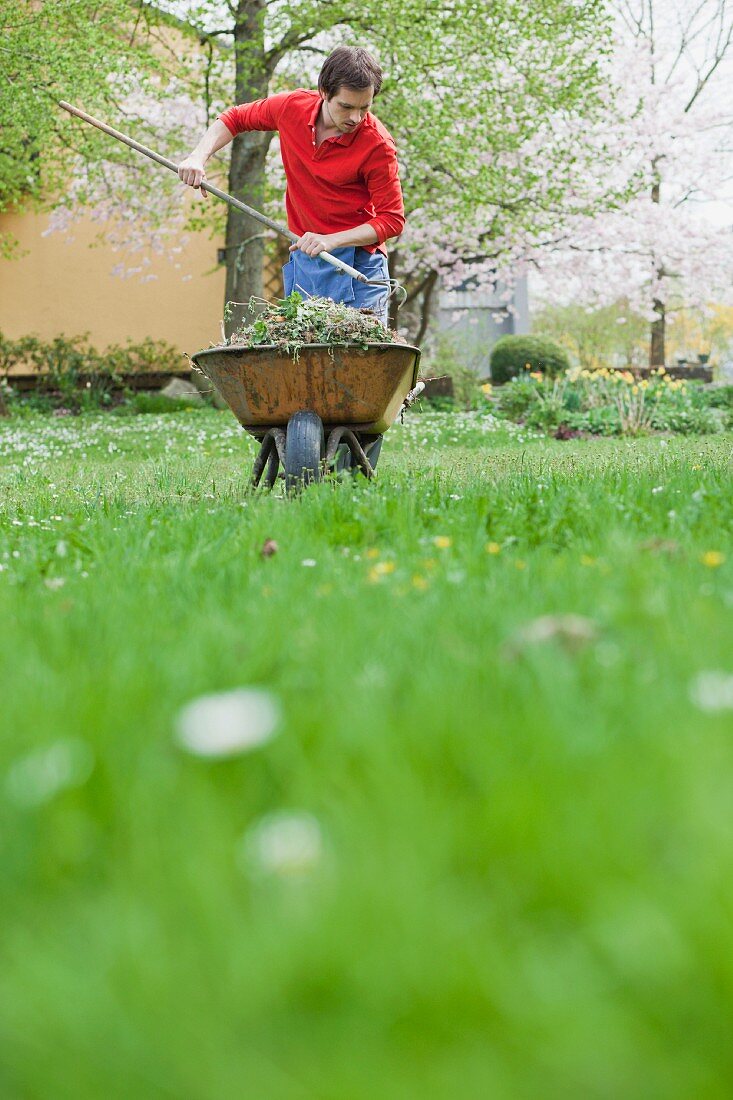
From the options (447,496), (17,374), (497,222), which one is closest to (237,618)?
(447,496)

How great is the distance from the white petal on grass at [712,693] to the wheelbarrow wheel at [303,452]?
3.12 metres

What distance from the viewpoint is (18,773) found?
1020mm

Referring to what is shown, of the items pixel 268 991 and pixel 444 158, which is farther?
pixel 444 158

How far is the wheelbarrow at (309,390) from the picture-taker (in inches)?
169

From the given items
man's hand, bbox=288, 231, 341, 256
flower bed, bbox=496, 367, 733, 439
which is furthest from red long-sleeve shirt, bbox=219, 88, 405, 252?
flower bed, bbox=496, 367, 733, 439

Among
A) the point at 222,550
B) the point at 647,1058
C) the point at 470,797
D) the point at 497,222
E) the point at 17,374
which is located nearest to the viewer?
the point at 647,1058

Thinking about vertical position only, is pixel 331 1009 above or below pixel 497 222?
below

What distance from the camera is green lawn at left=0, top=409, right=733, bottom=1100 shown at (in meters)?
0.68

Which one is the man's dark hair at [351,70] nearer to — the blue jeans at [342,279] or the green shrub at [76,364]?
the blue jeans at [342,279]

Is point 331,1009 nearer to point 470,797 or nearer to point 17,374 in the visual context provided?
point 470,797

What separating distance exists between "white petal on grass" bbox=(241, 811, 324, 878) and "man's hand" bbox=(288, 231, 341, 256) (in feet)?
13.4

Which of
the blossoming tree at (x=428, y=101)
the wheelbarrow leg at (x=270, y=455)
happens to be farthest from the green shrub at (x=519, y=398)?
the wheelbarrow leg at (x=270, y=455)

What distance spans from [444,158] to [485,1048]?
44.1ft

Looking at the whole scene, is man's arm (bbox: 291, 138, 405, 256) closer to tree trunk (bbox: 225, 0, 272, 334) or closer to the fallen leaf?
the fallen leaf
